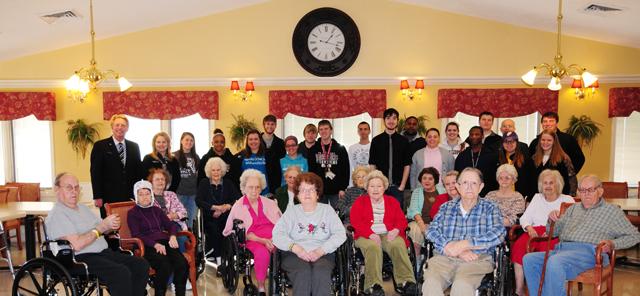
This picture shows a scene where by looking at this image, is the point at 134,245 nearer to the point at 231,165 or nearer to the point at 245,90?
the point at 231,165

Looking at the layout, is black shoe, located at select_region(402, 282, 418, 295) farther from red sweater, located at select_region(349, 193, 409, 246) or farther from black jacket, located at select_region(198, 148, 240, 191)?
black jacket, located at select_region(198, 148, 240, 191)

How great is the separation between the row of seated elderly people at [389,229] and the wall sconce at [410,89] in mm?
3114

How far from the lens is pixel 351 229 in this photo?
399cm

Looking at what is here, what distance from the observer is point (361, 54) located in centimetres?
769

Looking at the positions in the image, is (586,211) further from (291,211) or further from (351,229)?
(291,211)

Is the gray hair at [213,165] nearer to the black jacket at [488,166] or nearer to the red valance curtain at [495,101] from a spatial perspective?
the black jacket at [488,166]

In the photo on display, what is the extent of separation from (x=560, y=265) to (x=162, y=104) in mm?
6115

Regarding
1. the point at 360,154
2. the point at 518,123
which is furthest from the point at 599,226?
the point at 518,123

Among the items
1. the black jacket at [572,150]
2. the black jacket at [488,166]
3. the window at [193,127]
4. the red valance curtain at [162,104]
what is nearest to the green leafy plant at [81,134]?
the red valance curtain at [162,104]

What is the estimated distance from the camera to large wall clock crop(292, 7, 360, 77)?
7.64m

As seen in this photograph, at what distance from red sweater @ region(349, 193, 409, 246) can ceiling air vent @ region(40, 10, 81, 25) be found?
440 cm

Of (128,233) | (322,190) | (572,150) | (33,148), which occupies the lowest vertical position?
(128,233)

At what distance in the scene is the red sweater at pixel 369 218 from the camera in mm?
4133

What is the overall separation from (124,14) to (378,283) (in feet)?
16.7
